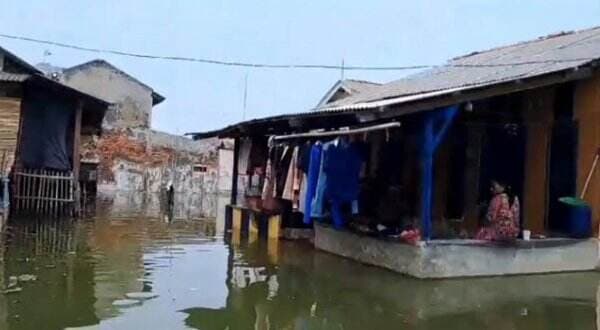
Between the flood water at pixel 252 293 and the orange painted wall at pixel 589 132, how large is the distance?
4.05 ft

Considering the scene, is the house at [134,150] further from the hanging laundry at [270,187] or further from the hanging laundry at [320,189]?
the hanging laundry at [320,189]

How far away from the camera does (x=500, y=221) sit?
10156mm

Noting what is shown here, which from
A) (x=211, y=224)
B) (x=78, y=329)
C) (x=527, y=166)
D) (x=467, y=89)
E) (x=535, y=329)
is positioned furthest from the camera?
(x=211, y=224)

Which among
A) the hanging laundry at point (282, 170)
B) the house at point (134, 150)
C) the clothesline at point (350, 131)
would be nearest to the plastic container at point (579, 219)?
the clothesline at point (350, 131)

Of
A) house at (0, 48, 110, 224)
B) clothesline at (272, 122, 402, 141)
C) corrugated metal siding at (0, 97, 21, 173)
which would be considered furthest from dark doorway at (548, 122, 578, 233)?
corrugated metal siding at (0, 97, 21, 173)

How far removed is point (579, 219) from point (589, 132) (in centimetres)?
132

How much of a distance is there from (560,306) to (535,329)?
120 cm

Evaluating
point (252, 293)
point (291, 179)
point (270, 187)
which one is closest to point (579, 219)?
point (252, 293)

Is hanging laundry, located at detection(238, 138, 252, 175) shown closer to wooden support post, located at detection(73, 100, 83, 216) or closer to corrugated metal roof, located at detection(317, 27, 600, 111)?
corrugated metal roof, located at detection(317, 27, 600, 111)

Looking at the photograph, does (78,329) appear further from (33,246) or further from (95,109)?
(95,109)

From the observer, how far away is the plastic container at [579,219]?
35.6ft

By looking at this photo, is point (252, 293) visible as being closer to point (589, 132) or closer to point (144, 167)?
point (589, 132)

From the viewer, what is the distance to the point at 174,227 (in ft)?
55.2

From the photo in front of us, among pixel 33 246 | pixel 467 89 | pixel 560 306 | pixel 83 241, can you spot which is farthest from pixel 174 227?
pixel 560 306
